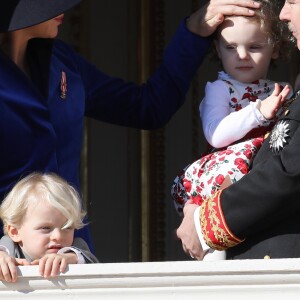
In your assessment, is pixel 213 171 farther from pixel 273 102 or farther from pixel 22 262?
pixel 22 262

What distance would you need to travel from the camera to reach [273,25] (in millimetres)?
4496

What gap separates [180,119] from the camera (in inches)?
247

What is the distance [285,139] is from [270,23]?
65 cm

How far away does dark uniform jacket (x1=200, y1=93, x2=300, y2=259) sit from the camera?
152 inches

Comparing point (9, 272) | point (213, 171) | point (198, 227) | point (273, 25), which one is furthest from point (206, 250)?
point (273, 25)

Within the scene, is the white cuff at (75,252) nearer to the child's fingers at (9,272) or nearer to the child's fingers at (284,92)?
the child's fingers at (9,272)

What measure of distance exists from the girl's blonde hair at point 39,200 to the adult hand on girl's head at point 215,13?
83 centimetres

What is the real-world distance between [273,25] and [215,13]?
7.8 inches

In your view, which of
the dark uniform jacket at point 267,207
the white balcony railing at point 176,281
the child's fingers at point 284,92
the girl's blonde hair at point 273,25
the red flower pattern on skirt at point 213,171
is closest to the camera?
the white balcony railing at point 176,281

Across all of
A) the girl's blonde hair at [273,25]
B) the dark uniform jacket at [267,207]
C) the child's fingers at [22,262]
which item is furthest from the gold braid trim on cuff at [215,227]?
the girl's blonde hair at [273,25]

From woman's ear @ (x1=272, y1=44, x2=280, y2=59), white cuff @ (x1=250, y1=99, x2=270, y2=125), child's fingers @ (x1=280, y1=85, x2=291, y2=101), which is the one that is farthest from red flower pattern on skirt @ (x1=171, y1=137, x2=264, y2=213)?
woman's ear @ (x1=272, y1=44, x2=280, y2=59)

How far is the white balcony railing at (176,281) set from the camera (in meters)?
3.76

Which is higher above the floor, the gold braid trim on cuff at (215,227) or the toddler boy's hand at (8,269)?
the gold braid trim on cuff at (215,227)

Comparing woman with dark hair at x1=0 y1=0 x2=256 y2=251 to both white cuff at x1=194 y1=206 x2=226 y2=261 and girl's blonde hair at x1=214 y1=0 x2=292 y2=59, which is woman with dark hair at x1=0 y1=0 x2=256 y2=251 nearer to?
girl's blonde hair at x1=214 y1=0 x2=292 y2=59
